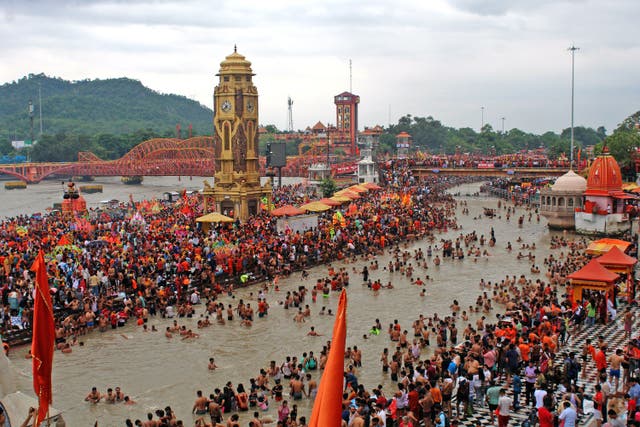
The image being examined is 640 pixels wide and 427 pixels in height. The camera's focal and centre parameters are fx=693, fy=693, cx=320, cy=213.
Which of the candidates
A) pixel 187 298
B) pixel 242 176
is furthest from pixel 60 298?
pixel 242 176

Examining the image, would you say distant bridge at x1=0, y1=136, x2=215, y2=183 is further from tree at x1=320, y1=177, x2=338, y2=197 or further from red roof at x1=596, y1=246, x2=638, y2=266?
red roof at x1=596, y1=246, x2=638, y2=266

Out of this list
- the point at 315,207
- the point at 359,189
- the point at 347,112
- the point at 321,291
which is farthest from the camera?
the point at 347,112

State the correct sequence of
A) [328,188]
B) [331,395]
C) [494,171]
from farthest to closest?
[494,171]
[328,188]
[331,395]

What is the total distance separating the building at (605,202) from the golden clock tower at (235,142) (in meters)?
19.8

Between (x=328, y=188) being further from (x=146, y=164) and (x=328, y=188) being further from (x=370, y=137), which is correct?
(x=146, y=164)

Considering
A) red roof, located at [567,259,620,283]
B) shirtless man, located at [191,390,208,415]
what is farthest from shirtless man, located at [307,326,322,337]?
red roof, located at [567,259,620,283]

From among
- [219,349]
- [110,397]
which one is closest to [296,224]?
[219,349]

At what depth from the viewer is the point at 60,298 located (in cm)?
2269

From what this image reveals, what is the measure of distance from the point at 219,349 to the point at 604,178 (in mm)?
28790

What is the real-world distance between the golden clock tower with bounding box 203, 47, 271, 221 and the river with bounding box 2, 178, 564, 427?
1346cm

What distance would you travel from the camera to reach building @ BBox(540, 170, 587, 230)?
4309cm

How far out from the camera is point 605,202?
134 feet

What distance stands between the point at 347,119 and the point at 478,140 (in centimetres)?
4180

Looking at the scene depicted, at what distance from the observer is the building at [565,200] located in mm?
43094
